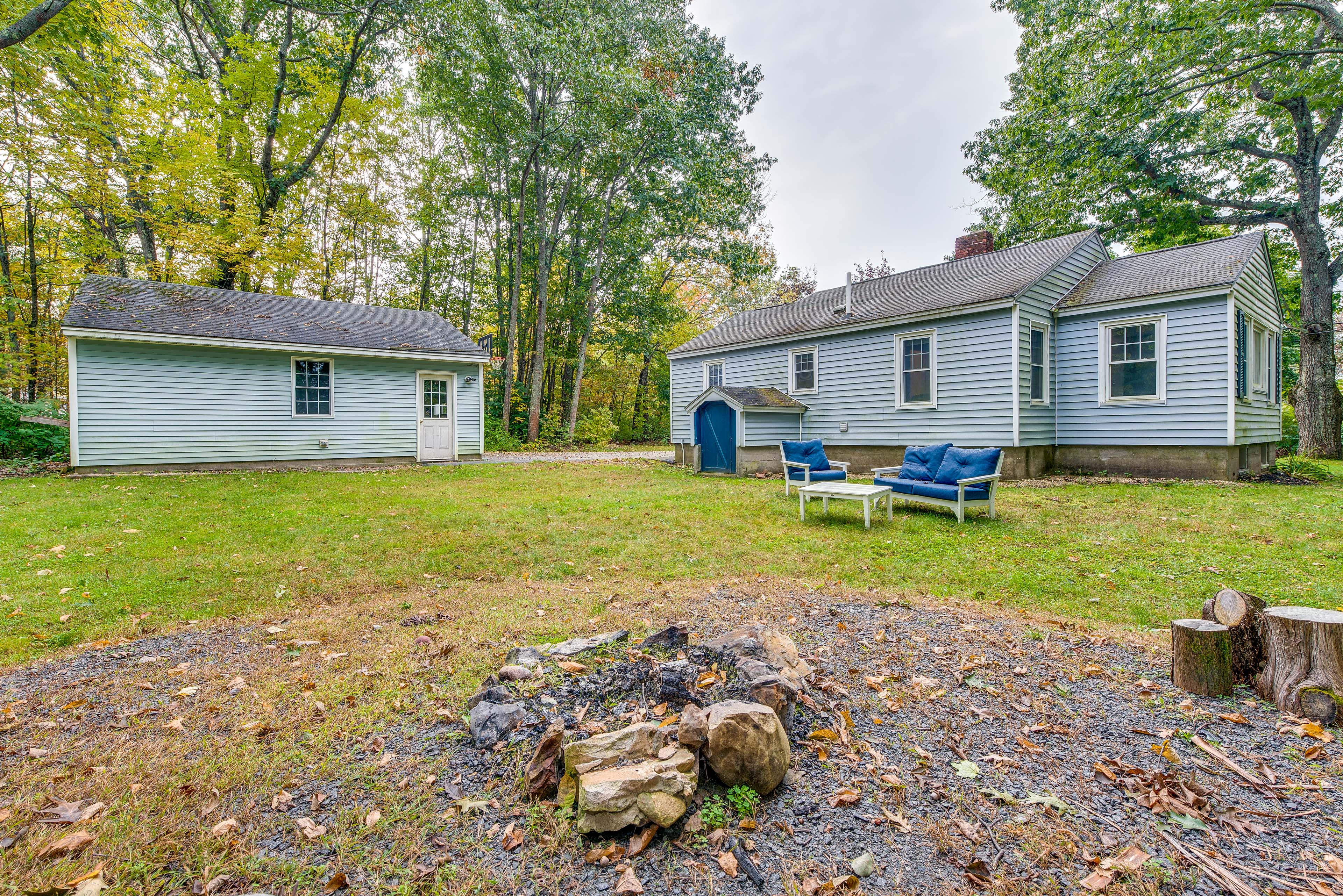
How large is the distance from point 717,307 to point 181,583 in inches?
1118

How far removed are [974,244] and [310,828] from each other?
16163 millimetres

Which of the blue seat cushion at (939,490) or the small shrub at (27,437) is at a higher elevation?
the small shrub at (27,437)

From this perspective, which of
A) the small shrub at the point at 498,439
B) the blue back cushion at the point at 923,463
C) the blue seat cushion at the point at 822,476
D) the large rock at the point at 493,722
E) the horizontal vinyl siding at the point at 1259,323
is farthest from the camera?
the small shrub at the point at 498,439

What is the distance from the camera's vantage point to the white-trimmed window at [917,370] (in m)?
11.3

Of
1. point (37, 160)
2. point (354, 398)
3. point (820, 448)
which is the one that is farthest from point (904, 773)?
point (37, 160)

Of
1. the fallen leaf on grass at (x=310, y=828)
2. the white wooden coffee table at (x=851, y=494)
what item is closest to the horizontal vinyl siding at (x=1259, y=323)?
the white wooden coffee table at (x=851, y=494)

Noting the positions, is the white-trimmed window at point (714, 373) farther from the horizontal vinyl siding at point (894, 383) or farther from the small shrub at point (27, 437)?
the small shrub at point (27, 437)

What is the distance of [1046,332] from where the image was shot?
11.0 meters

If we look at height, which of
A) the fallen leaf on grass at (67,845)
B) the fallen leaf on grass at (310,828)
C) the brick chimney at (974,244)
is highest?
the brick chimney at (974,244)

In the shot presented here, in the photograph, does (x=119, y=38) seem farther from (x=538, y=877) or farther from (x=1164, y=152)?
(x=1164, y=152)

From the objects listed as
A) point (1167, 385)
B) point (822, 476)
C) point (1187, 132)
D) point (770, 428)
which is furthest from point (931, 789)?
point (1187, 132)

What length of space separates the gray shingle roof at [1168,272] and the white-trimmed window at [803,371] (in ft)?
16.4

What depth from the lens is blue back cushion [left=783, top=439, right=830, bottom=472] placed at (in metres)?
8.98

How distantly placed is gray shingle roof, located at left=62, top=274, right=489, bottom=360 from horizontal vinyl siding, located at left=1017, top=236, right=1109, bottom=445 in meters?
12.6
